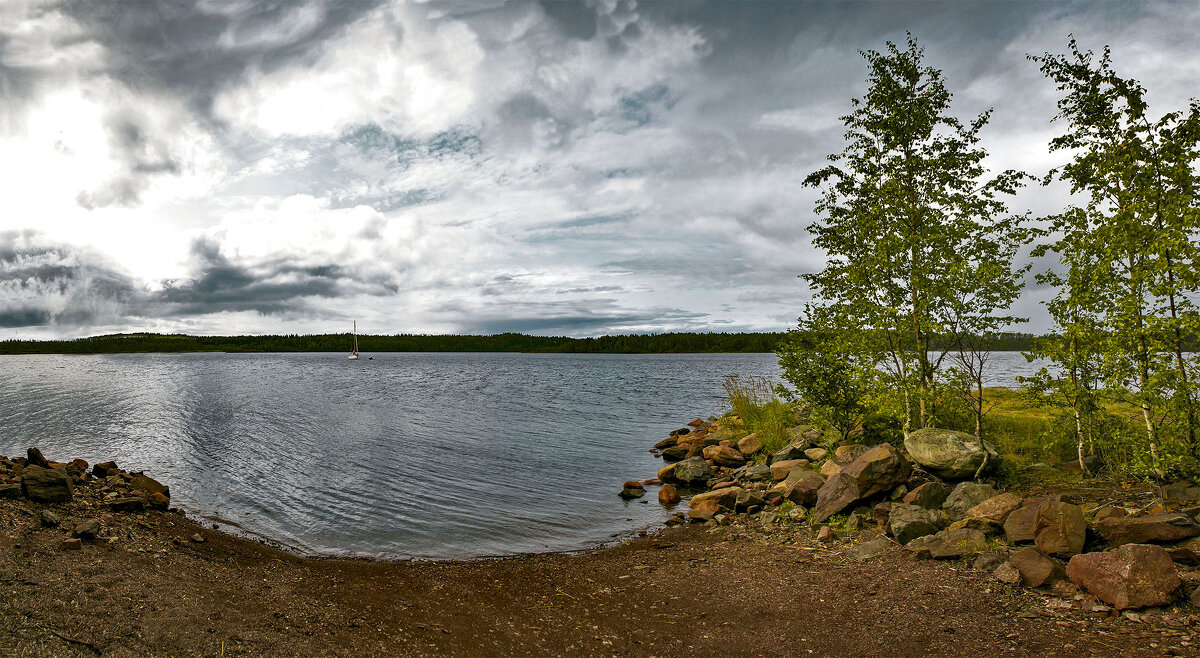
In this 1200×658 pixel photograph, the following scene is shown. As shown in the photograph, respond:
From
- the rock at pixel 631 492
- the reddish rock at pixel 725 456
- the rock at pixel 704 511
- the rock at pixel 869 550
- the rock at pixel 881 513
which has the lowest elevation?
the rock at pixel 631 492

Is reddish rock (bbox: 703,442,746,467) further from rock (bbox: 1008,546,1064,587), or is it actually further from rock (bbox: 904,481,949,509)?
rock (bbox: 1008,546,1064,587)

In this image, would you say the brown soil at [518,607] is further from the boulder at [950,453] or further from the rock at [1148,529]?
the boulder at [950,453]

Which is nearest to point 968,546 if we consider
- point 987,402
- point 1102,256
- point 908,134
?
point 1102,256

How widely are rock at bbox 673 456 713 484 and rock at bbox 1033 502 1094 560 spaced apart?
10.7 meters

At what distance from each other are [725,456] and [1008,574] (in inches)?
500

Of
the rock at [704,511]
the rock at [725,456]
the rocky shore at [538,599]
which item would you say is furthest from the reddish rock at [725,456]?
the rocky shore at [538,599]

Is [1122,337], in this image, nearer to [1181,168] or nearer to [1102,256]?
[1102,256]

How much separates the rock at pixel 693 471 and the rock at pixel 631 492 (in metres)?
1.46

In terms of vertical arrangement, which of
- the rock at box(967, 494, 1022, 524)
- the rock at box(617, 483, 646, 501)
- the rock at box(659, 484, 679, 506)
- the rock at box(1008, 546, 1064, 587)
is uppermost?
the rock at box(967, 494, 1022, 524)

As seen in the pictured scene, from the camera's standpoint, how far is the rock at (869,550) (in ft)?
33.2

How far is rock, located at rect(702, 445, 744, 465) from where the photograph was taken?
20781mm

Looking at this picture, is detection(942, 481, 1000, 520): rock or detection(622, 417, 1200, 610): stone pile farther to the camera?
detection(942, 481, 1000, 520): rock

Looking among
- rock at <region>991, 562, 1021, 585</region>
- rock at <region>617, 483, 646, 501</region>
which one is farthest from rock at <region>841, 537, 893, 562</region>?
rock at <region>617, 483, 646, 501</region>

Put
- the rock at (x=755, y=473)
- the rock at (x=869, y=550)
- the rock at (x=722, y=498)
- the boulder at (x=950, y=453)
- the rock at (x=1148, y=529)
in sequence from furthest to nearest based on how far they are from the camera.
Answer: the rock at (x=755, y=473) < the rock at (x=722, y=498) < the boulder at (x=950, y=453) < the rock at (x=869, y=550) < the rock at (x=1148, y=529)
